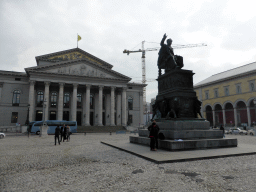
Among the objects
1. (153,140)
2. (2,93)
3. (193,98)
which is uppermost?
(2,93)

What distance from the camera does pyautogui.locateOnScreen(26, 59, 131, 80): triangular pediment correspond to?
4181 cm

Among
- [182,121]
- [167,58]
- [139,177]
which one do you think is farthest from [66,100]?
[139,177]

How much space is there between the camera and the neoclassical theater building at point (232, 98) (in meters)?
41.7

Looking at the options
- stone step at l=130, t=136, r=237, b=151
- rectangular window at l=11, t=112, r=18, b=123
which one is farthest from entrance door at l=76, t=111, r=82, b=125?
stone step at l=130, t=136, r=237, b=151

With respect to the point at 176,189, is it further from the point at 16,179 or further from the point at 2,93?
the point at 2,93

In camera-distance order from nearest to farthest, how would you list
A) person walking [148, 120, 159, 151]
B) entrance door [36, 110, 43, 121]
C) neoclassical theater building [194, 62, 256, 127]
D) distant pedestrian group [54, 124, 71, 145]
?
1. person walking [148, 120, 159, 151]
2. distant pedestrian group [54, 124, 71, 145]
3. neoclassical theater building [194, 62, 256, 127]
4. entrance door [36, 110, 43, 121]

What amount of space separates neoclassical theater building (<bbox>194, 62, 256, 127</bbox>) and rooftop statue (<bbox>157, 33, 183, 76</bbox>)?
38.0 m

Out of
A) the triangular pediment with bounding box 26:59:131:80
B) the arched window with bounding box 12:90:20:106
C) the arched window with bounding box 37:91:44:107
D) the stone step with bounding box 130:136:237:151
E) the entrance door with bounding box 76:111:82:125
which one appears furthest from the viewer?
the entrance door with bounding box 76:111:82:125

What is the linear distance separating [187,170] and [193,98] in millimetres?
5077

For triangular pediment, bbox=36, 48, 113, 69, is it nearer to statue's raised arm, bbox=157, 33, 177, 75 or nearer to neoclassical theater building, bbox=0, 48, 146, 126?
neoclassical theater building, bbox=0, 48, 146, 126

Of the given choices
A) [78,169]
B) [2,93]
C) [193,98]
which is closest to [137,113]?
[2,93]

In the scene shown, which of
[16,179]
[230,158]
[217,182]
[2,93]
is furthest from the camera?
[2,93]

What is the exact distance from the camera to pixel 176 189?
3836 millimetres

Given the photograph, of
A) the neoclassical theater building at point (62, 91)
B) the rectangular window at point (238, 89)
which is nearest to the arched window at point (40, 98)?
the neoclassical theater building at point (62, 91)
